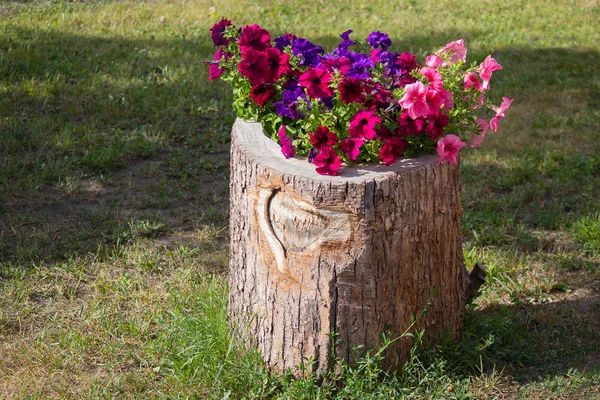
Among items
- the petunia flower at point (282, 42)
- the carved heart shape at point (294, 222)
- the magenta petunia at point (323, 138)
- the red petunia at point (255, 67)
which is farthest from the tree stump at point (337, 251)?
the petunia flower at point (282, 42)

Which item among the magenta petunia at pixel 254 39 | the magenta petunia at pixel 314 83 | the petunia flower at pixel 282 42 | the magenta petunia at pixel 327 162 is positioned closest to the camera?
the magenta petunia at pixel 327 162

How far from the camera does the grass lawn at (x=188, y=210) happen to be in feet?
11.3

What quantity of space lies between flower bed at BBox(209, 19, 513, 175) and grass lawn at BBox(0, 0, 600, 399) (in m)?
0.88

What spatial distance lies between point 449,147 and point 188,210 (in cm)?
247

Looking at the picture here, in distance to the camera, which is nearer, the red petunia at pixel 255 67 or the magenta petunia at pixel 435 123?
the magenta petunia at pixel 435 123

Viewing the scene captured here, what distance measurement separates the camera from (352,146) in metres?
3.08

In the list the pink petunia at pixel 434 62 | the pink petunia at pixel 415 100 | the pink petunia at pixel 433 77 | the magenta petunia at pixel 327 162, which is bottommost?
the magenta petunia at pixel 327 162

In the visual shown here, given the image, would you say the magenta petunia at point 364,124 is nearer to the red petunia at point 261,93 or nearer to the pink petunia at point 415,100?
the pink petunia at point 415,100

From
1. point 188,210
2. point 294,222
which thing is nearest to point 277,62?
point 294,222

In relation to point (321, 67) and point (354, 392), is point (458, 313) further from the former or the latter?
point (321, 67)

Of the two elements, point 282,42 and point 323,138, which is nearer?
point 323,138

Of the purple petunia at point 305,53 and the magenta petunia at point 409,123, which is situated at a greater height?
the purple petunia at point 305,53

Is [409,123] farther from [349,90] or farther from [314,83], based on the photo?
[314,83]

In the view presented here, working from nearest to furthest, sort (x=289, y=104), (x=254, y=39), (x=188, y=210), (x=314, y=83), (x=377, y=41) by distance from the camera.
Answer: (x=314, y=83) < (x=289, y=104) < (x=254, y=39) < (x=377, y=41) < (x=188, y=210)
